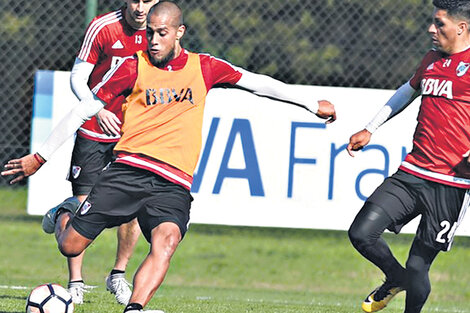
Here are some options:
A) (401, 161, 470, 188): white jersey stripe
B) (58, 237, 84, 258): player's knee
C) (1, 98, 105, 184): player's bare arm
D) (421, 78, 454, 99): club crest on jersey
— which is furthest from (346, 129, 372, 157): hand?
(58, 237, 84, 258): player's knee

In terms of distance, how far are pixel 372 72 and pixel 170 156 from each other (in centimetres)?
684

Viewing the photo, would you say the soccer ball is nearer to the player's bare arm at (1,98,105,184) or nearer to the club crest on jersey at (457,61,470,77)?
the player's bare arm at (1,98,105,184)

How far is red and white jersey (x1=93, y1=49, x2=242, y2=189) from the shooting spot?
6.07 metres

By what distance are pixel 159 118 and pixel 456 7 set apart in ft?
6.49

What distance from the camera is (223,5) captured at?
521 inches

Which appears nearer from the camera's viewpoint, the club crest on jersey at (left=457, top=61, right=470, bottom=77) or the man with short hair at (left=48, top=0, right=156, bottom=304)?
the club crest on jersey at (left=457, top=61, right=470, bottom=77)

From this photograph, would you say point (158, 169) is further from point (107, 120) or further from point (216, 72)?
point (216, 72)

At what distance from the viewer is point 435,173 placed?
6.38 meters

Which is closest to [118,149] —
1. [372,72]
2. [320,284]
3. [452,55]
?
[452,55]

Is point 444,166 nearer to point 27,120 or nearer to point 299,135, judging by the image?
point 299,135

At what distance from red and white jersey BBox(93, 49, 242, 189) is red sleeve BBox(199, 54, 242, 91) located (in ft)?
0.42

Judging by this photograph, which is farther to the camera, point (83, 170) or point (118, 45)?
point (83, 170)

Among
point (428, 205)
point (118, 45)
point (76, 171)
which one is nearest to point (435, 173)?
point (428, 205)

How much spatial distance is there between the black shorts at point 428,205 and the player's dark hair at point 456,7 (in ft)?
3.41
